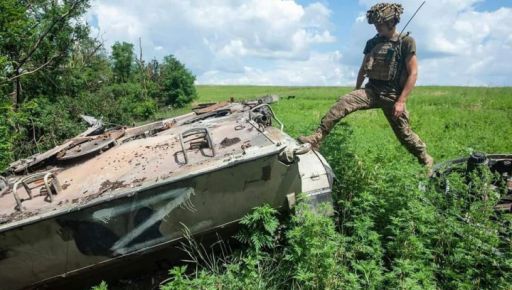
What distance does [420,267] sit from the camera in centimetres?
338

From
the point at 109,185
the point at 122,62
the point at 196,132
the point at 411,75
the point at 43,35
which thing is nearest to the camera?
the point at 109,185

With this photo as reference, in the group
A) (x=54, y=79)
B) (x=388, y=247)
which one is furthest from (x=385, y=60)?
(x=54, y=79)

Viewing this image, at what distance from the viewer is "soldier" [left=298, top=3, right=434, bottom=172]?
5629mm

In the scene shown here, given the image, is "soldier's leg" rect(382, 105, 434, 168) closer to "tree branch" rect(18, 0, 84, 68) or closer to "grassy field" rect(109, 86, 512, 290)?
"grassy field" rect(109, 86, 512, 290)

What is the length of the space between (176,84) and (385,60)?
1189 inches

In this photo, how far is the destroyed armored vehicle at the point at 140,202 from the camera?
141 inches

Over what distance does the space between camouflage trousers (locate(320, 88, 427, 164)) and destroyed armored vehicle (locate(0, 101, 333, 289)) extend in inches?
64.7

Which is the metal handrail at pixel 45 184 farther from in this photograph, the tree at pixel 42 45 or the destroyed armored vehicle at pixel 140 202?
the tree at pixel 42 45

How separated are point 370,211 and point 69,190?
266 centimetres

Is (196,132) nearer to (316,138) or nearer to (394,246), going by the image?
(316,138)

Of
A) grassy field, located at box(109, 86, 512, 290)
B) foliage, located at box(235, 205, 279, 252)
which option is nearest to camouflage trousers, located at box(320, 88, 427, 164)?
grassy field, located at box(109, 86, 512, 290)

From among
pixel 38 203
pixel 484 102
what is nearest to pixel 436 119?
pixel 484 102

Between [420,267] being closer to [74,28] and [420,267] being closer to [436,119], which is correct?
[436,119]

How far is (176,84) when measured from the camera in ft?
114
